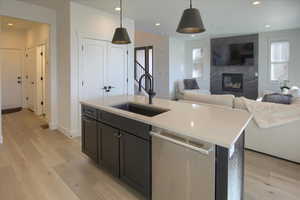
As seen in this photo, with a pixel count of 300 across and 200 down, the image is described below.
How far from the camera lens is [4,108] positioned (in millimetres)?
6742

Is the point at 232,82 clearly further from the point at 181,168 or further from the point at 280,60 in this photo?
the point at 181,168

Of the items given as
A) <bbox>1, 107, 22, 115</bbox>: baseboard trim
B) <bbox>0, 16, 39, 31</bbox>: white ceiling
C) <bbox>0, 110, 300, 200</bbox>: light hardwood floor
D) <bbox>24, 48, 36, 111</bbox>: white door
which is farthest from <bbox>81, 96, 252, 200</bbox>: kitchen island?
<bbox>1, 107, 22, 115</bbox>: baseboard trim

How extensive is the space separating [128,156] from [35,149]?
2.30 m

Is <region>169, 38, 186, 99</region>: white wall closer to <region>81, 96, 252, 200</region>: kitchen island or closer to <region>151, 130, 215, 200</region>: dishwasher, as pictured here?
<region>81, 96, 252, 200</region>: kitchen island

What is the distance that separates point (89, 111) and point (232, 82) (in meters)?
7.04

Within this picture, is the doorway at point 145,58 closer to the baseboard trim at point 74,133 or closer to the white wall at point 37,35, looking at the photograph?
the white wall at point 37,35

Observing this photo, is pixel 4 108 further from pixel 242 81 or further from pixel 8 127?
pixel 242 81

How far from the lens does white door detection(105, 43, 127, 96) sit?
4.89 meters

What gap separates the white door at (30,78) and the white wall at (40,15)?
6.75 feet

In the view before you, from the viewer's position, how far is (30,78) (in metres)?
6.67

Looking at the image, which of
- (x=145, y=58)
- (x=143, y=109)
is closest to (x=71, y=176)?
(x=143, y=109)

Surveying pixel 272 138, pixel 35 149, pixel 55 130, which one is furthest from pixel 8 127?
pixel 272 138

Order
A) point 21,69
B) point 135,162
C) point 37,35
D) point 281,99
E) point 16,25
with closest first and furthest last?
point 135,162, point 281,99, point 37,35, point 16,25, point 21,69

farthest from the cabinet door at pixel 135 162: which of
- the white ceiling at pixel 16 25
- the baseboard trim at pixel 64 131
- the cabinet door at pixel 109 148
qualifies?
the white ceiling at pixel 16 25
